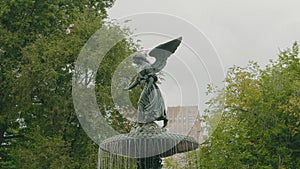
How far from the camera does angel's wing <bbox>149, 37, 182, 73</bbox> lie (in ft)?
38.5

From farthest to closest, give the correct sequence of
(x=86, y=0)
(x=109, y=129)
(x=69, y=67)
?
(x=86, y=0) < (x=69, y=67) < (x=109, y=129)

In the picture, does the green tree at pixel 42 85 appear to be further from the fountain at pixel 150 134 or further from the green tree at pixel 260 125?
the fountain at pixel 150 134

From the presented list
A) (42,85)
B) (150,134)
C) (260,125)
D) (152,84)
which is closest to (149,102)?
(152,84)

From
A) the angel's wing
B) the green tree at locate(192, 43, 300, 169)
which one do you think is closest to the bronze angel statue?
the angel's wing

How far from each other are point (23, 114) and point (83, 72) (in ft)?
10.8

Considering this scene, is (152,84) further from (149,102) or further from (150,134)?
(150,134)

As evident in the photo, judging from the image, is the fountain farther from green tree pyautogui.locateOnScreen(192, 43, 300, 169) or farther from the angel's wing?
green tree pyautogui.locateOnScreen(192, 43, 300, 169)

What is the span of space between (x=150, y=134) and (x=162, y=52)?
1.78 metres

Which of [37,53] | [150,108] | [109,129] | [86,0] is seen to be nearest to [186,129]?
[150,108]

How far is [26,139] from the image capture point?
25.5 m

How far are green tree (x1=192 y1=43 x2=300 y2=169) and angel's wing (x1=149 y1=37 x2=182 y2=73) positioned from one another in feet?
42.9

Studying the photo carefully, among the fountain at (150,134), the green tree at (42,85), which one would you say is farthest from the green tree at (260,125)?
the fountain at (150,134)

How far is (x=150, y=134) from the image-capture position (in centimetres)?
1105

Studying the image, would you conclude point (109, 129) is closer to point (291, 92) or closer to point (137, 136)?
point (291, 92)
